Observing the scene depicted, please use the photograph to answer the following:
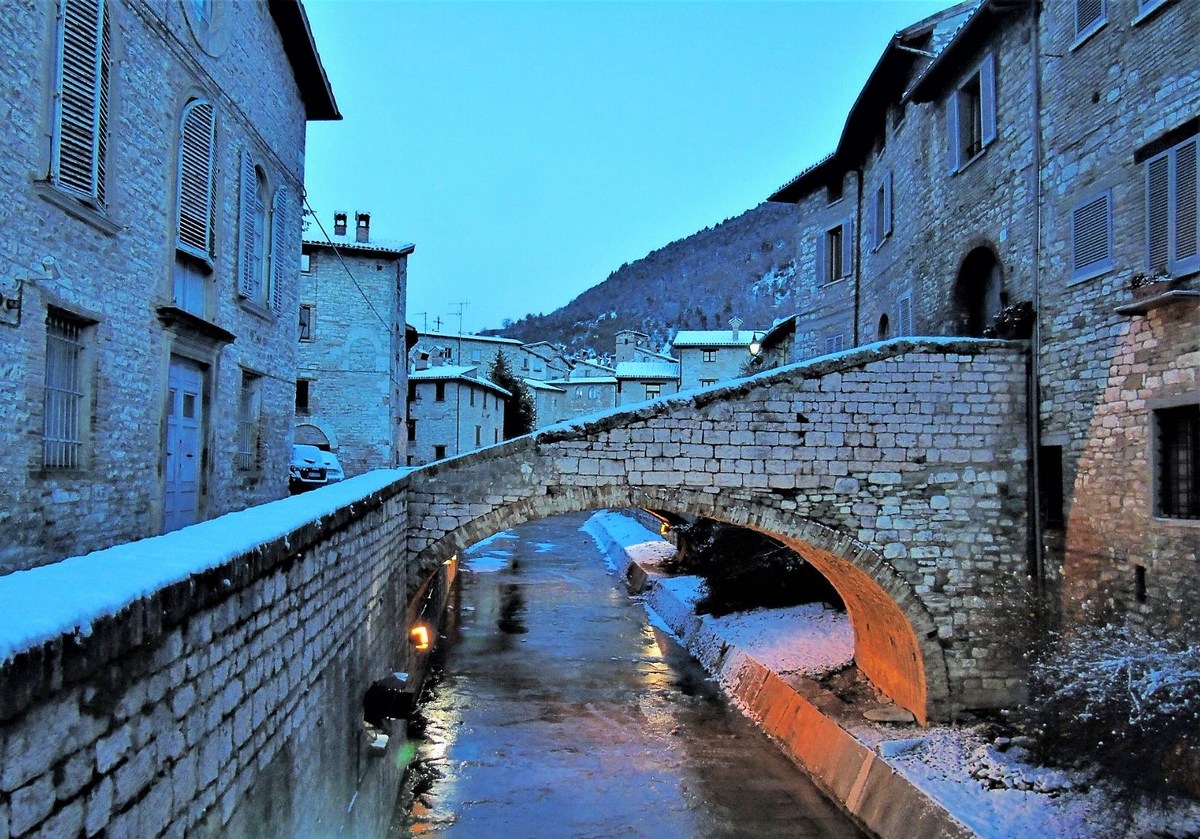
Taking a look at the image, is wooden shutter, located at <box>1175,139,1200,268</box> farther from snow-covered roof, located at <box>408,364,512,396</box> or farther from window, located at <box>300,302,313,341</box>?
snow-covered roof, located at <box>408,364,512,396</box>

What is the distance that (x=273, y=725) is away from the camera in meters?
4.41

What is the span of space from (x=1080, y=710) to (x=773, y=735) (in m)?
5.39

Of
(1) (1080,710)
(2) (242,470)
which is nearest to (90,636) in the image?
(1) (1080,710)

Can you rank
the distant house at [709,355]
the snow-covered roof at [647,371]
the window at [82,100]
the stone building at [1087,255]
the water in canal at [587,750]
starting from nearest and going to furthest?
1. the window at [82,100]
2. the stone building at [1087,255]
3. the water in canal at [587,750]
4. the distant house at [709,355]
5. the snow-covered roof at [647,371]

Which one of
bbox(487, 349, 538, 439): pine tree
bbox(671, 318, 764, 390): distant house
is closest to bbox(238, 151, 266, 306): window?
bbox(487, 349, 538, 439): pine tree

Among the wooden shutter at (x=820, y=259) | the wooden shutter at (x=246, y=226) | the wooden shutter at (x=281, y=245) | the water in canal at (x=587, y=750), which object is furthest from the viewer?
the wooden shutter at (x=820, y=259)

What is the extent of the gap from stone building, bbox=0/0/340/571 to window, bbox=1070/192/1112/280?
34.6 feet

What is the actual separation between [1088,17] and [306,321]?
21625 millimetres

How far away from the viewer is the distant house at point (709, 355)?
1826 inches

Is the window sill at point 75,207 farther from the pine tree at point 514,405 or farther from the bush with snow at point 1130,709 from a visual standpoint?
the pine tree at point 514,405

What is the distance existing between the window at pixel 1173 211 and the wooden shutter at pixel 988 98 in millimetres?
3300

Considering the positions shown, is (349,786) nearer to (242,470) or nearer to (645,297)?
(242,470)

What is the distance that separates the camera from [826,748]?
35.8ft

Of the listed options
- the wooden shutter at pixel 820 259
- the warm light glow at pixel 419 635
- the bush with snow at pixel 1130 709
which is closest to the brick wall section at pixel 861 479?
the warm light glow at pixel 419 635
